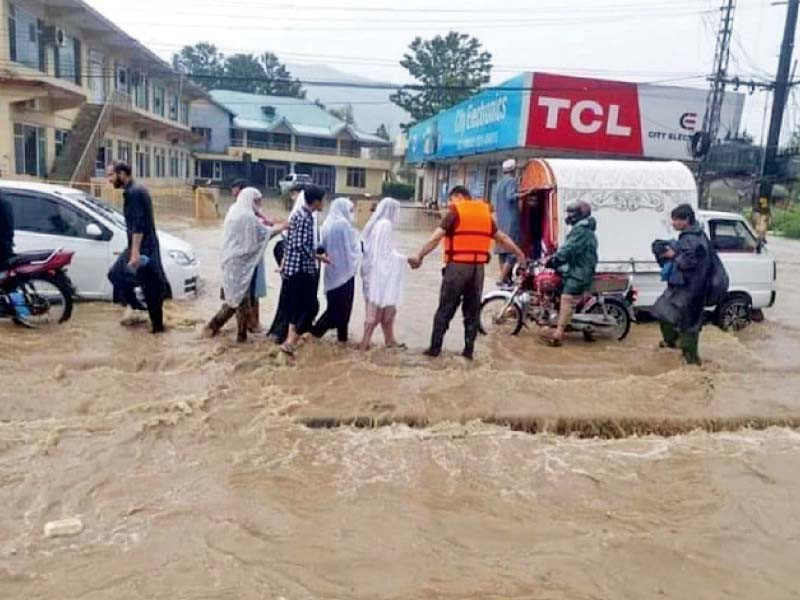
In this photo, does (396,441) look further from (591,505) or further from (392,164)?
(392,164)

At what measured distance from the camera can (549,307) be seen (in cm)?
888

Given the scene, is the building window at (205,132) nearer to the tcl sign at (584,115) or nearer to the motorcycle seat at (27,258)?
the tcl sign at (584,115)

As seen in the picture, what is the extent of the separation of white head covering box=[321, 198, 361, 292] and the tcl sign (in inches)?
600

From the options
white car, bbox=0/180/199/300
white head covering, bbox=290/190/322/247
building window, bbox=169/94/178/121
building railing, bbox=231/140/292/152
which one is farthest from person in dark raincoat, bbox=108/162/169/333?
building railing, bbox=231/140/292/152

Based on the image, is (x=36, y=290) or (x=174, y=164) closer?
(x=36, y=290)

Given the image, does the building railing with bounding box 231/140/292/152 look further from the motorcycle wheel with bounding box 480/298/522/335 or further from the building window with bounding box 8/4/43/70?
the motorcycle wheel with bounding box 480/298/522/335

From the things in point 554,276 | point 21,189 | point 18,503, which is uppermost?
point 21,189

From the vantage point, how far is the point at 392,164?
62656mm

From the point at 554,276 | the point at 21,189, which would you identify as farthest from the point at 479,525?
the point at 21,189

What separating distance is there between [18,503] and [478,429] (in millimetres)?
3327

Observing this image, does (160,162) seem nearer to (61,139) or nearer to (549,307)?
(61,139)

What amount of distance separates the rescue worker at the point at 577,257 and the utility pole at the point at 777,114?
36.1 ft

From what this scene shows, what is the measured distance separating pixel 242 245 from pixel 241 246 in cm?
1

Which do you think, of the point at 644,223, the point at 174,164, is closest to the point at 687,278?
the point at 644,223
